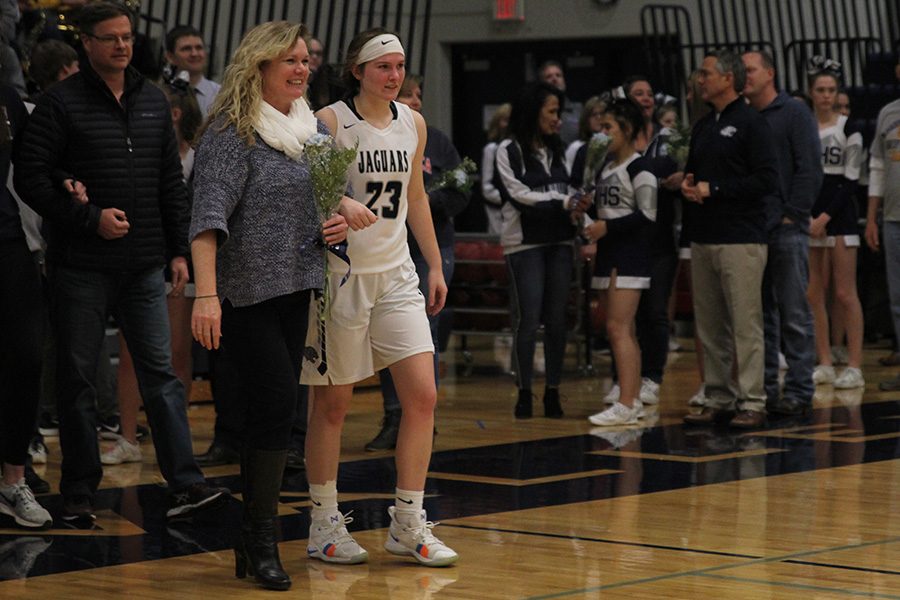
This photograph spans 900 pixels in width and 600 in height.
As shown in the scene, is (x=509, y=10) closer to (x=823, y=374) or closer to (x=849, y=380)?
(x=823, y=374)

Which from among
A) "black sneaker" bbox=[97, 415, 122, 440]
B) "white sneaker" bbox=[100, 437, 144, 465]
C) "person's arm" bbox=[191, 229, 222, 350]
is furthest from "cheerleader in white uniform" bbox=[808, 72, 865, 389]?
"person's arm" bbox=[191, 229, 222, 350]

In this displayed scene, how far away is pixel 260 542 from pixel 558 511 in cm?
146

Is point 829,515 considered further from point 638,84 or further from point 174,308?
point 638,84

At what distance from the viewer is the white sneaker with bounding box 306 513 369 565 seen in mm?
4906

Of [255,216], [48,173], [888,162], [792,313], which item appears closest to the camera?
[255,216]

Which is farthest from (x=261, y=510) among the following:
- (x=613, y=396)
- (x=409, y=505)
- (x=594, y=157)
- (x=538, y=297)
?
(x=613, y=396)

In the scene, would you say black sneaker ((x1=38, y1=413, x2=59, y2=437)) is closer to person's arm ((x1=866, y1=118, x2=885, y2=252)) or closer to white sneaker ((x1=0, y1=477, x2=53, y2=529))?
white sneaker ((x1=0, y1=477, x2=53, y2=529))

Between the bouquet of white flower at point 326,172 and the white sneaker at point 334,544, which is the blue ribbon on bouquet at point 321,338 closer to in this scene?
the bouquet of white flower at point 326,172

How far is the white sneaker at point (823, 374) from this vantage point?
9734 mm

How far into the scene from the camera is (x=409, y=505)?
4934 millimetres

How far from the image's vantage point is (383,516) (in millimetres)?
5668

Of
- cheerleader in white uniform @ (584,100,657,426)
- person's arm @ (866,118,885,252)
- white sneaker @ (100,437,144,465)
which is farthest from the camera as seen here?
person's arm @ (866,118,885,252)

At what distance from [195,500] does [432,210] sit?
240 centimetres

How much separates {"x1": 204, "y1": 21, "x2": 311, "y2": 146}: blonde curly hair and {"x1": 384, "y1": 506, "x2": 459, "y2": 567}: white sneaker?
128cm
